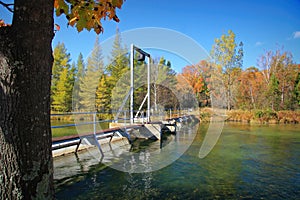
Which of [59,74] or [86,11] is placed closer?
[86,11]

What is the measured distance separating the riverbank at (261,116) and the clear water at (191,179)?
15.9 metres

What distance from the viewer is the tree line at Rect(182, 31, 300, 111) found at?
2644cm

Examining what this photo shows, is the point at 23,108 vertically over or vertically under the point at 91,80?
under

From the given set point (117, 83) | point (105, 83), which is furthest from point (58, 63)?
point (117, 83)

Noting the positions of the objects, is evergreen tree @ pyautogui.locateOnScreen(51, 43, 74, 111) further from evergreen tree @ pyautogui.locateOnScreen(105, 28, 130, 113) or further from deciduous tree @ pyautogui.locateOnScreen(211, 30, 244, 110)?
deciduous tree @ pyautogui.locateOnScreen(211, 30, 244, 110)

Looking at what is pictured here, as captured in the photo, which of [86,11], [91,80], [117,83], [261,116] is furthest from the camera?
[91,80]

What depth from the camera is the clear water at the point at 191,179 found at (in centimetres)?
402

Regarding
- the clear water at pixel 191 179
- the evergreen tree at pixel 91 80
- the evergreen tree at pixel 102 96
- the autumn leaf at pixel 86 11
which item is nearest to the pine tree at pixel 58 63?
the evergreen tree at pixel 91 80

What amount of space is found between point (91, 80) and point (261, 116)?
18.5 metres

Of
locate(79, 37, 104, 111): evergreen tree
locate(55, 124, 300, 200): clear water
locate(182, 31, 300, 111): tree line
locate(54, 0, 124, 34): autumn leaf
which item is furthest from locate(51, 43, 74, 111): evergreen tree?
locate(54, 0, 124, 34): autumn leaf

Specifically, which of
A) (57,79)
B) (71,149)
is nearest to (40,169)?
(71,149)

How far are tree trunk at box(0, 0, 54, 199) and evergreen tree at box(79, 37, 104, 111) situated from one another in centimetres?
2575

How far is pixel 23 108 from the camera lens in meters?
1.17

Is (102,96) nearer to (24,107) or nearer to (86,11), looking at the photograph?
(86,11)
